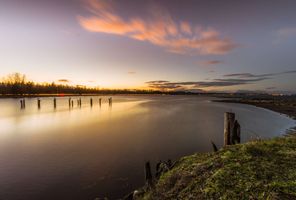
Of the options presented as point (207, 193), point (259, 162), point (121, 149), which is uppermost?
point (259, 162)

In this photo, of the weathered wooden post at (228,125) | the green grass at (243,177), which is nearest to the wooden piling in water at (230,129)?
the weathered wooden post at (228,125)

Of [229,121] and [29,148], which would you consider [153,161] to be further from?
[29,148]

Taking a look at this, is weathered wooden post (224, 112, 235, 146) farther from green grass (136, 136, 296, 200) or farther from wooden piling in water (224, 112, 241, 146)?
green grass (136, 136, 296, 200)

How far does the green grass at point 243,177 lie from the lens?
3.83 metres

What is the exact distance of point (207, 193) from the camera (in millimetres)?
4254

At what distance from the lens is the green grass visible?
A: 383 centimetres

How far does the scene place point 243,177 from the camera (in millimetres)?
4445

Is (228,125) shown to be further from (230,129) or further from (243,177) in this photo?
(243,177)

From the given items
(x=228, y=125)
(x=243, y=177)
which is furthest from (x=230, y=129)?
(x=243, y=177)

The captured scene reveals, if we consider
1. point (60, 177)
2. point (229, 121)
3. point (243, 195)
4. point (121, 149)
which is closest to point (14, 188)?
point (60, 177)

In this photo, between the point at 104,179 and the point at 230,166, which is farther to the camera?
the point at 104,179

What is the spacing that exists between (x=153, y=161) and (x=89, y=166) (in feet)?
15.4

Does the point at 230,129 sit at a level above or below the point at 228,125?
below

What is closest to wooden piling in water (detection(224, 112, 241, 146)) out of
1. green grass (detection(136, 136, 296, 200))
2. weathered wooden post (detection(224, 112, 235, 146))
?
weathered wooden post (detection(224, 112, 235, 146))
